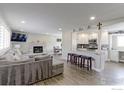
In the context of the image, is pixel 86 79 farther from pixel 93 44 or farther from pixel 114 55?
pixel 114 55

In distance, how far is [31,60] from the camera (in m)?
3.28

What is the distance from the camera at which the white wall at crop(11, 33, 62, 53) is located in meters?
10.4

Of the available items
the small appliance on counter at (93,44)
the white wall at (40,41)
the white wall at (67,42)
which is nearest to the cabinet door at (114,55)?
the small appliance on counter at (93,44)

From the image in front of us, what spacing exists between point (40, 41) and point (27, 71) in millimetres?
8699

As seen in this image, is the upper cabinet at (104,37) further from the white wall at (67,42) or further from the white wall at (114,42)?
the white wall at (67,42)

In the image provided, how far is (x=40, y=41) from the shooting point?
11.6 metres

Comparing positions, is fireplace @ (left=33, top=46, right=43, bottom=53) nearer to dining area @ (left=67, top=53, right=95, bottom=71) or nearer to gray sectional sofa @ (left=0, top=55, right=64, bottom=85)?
dining area @ (left=67, top=53, right=95, bottom=71)

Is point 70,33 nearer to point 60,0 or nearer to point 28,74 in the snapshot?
point 28,74

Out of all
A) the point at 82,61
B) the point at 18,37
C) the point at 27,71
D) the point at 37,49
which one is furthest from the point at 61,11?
the point at 37,49

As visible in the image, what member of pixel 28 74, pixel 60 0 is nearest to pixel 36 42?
pixel 28 74

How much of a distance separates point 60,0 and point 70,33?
6.41m

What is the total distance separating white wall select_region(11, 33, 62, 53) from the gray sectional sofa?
7.13 metres

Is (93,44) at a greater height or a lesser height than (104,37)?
lesser

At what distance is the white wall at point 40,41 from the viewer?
10.4 metres
